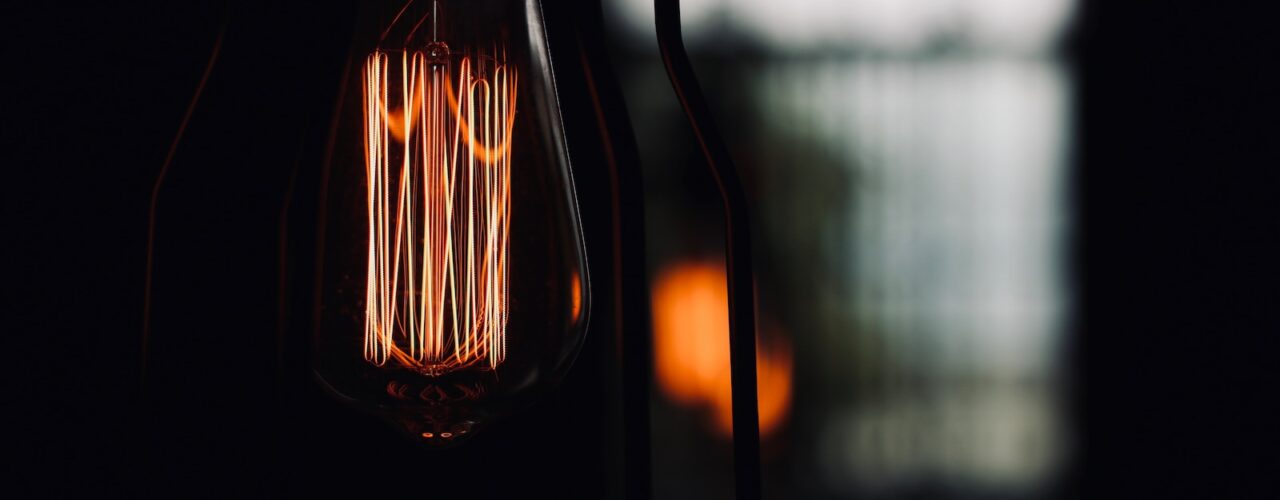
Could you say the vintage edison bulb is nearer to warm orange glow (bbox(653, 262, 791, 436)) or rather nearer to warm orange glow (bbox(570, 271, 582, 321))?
warm orange glow (bbox(570, 271, 582, 321))

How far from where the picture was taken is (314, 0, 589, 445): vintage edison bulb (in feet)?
1.20

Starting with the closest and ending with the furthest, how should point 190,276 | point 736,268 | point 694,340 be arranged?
point 736,268
point 190,276
point 694,340

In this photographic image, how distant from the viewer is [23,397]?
0.49 meters

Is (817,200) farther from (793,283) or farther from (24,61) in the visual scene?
(24,61)

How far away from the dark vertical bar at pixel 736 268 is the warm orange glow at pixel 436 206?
0.08 metres

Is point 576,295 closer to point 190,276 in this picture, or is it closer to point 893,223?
point 190,276

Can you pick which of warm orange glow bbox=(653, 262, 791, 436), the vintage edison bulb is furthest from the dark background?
warm orange glow bbox=(653, 262, 791, 436)

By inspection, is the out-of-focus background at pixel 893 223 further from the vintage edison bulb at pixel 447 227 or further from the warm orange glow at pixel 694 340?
the vintage edison bulb at pixel 447 227

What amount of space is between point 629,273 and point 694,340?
466mm

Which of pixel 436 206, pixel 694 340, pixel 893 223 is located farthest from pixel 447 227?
pixel 893 223

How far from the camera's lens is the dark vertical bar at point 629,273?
0.34 meters

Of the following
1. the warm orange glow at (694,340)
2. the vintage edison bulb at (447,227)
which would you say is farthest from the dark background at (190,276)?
the warm orange glow at (694,340)

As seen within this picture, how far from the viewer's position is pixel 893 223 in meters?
0.86

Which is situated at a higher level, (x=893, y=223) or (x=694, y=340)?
(x=893, y=223)
